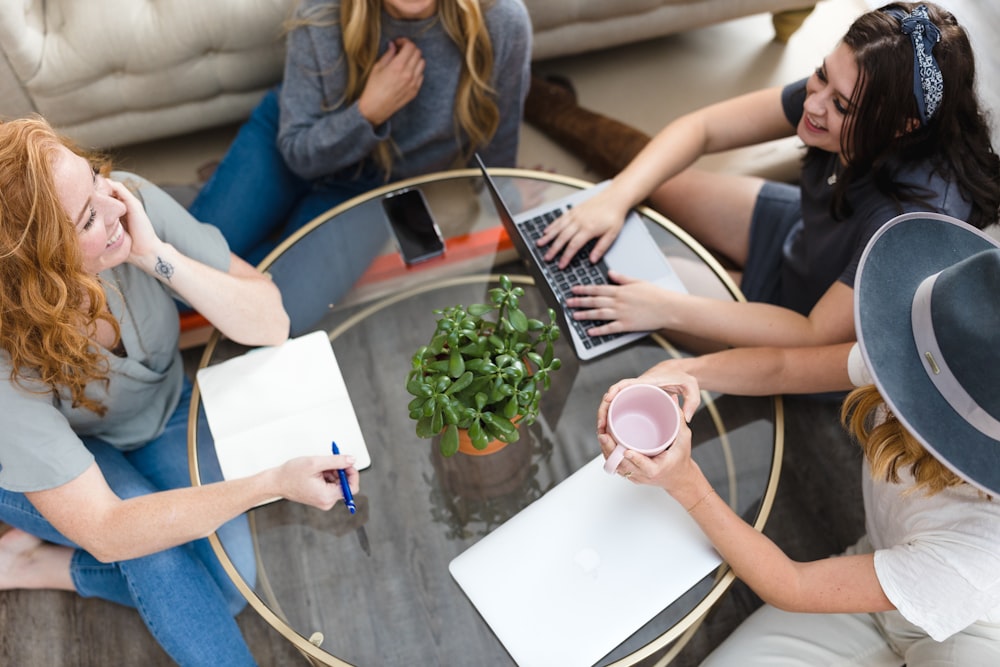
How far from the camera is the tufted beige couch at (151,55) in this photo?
1749 millimetres

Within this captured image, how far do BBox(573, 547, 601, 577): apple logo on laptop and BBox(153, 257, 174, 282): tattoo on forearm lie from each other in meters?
0.75

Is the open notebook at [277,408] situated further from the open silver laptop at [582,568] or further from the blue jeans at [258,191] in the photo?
the blue jeans at [258,191]

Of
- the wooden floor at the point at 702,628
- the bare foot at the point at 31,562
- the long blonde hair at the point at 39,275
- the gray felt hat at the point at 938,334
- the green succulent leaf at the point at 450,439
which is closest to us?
the gray felt hat at the point at 938,334

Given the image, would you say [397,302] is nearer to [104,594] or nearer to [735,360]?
[735,360]

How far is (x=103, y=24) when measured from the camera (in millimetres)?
1748

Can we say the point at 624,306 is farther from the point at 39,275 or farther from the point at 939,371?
the point at 39,275

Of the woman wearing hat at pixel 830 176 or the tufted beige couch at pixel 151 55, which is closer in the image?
the woman wearing hat at pixel 830 176

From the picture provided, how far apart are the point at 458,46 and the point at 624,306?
641 mm

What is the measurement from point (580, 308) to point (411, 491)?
42 centimetres

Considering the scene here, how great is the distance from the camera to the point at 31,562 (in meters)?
1.62

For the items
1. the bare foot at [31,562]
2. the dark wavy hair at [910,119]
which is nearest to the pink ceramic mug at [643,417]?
the dark wavy hair at [910,119]

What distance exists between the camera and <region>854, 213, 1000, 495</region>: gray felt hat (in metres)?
0.91

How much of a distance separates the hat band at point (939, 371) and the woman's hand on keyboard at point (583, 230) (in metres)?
0.56

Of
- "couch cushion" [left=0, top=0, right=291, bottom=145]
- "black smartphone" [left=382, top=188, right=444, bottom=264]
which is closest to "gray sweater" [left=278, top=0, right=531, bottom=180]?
"black smartphone" [left=382, top=188, right=444, bottom=264]
